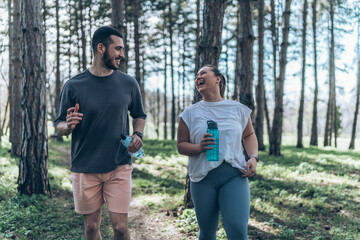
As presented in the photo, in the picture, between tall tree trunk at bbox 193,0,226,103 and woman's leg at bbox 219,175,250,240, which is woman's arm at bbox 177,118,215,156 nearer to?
woman's leg at bbox 219,175,250,240

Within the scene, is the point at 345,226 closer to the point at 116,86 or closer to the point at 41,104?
the point at 116,86

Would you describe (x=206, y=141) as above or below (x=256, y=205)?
above

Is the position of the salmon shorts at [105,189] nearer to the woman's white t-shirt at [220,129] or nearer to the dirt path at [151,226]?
the woman's white t-shirt at [220,129]

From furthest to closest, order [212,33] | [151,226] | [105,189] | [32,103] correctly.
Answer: [32,103]
[212,33]
[151,226]
[105,189]

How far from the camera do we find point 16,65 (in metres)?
12.4

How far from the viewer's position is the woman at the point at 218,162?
318cm

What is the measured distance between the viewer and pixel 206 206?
130 inches

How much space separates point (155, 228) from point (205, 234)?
2673 millimetres

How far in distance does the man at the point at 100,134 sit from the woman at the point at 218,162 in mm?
607

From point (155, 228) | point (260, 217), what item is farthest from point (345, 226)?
point (155, 228)

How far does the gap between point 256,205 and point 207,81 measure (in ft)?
14.0

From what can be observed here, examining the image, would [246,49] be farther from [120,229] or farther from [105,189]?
[120,229]

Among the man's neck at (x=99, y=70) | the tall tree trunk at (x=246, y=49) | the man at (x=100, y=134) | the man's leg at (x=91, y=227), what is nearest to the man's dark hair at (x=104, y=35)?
the man at (x=100, y=134)

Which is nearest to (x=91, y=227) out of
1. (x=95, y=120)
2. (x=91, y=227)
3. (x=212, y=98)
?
(x=91, y=227)
